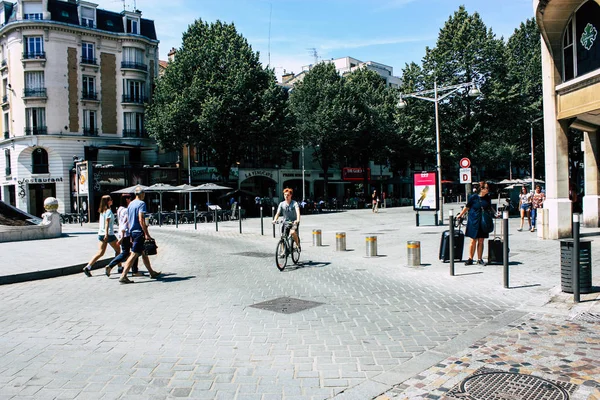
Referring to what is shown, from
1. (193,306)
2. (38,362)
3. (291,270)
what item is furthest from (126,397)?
(291,270)

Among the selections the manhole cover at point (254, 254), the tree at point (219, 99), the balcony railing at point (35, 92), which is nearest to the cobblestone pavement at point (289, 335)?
the manhole cover at point (254, 254)

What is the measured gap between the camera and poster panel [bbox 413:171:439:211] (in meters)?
22.9

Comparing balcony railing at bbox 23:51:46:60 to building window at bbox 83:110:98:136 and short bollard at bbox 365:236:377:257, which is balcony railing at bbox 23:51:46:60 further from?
short bollard at bbox 365:236:377:257

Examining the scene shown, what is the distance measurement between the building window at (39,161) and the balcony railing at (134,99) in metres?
8.07

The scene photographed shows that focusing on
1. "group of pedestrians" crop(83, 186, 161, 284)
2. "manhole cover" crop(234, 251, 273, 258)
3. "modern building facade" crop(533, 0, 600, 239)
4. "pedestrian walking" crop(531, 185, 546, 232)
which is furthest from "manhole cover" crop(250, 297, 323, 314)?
"pedestrian walking" crop(531, 185, 546, 232)

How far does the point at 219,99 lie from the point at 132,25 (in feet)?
52.6

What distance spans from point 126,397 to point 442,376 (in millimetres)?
2766

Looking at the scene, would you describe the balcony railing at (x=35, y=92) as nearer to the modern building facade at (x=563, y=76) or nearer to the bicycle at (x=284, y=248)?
the bicycle at (x=284, y=248)

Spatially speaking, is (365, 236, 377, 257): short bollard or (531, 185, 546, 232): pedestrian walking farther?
(531, 185, 546, 232): pedestrian walking

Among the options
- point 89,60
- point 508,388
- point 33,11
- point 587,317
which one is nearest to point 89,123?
point 89,60

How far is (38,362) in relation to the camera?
15.8 feet

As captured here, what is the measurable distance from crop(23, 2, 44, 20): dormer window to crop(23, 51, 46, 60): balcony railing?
9.15 feet

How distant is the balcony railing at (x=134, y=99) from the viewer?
4259 cm

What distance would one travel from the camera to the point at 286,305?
711cm
